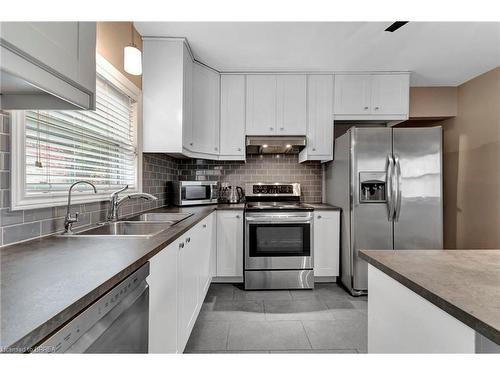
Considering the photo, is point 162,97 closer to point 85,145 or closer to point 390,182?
point 85,145

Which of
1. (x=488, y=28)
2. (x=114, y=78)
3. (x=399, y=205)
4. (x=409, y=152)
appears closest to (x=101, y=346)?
(x=114, y=78)

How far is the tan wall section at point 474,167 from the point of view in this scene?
3.07 metres

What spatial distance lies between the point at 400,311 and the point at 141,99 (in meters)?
2.55

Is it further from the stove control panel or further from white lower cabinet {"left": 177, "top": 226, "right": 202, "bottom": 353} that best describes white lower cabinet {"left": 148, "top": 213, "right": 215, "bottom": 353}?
the stove control panel

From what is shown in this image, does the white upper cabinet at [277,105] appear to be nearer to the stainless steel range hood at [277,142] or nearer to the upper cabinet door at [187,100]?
the stainless steel range hood at [277,142]

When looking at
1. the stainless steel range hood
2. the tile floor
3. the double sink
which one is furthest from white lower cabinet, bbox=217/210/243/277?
the double sink

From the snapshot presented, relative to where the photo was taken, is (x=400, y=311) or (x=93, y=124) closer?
(x=400, y=311)

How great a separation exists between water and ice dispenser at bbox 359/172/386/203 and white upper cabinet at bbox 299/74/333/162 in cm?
56

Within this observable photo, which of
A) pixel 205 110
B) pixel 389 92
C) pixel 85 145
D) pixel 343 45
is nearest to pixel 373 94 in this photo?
pixel 389 92

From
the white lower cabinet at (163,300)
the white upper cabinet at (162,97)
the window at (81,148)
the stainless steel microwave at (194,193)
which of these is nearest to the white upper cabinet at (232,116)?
the stainless steel microwave at (194,193)

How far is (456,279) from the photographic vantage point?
2.59ft

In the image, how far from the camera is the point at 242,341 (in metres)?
2.01

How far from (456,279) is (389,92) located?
9.76 ft
